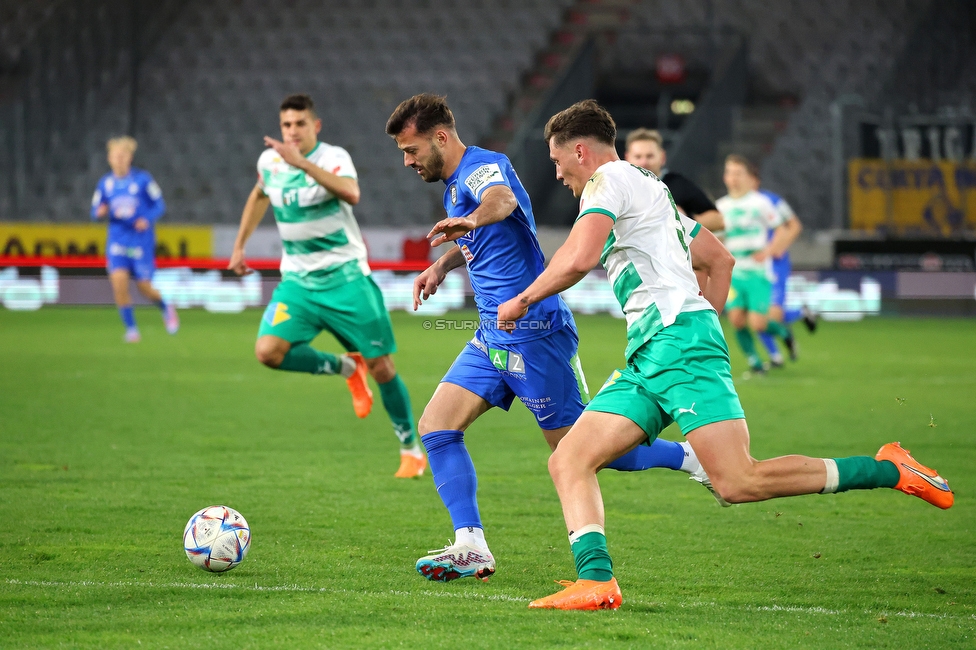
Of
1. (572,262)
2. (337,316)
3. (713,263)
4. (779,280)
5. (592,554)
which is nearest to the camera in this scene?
(572,262)

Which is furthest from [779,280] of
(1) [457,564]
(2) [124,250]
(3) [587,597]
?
(3) [587,597]

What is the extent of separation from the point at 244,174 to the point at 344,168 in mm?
17460

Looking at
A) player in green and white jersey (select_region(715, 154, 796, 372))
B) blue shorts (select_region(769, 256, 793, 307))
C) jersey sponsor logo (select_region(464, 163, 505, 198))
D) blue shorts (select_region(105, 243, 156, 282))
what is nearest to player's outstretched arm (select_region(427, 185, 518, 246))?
jersey sponsor logo (select_region(464, 163, 505, 198))

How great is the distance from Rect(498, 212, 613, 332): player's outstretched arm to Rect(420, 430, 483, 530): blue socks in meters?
1.01

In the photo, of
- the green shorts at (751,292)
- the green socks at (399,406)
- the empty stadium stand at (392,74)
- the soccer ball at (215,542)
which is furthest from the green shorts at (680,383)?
the empty stadium stand at (392,74)

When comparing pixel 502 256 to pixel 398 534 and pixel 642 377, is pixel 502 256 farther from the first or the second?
pixel 398 534

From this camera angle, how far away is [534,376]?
5.16 metres

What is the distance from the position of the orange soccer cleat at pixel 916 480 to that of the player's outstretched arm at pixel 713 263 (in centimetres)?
89

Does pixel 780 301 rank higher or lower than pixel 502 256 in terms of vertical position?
lower

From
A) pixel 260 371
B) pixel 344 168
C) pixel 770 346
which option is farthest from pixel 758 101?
pixel 344 168

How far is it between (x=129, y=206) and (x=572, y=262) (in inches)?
488

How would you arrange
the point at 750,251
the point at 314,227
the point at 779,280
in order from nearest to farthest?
the point at 314,227 < the point at 750,251 < the point at 779,280

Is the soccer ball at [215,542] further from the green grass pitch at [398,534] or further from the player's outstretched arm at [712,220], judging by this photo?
the player's outstretched arm at [712,220]

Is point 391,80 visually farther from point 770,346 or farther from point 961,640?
point 961,640
